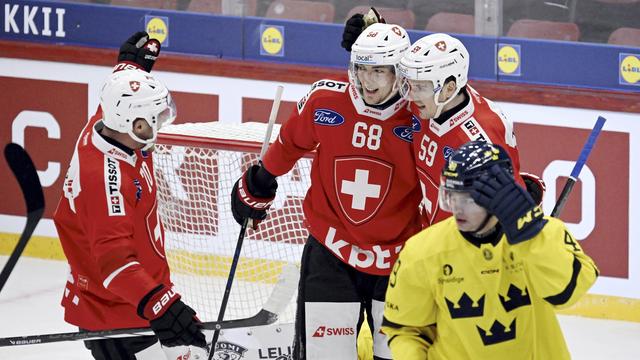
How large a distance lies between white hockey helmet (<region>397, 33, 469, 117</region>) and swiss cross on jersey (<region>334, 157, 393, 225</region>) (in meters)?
0.29

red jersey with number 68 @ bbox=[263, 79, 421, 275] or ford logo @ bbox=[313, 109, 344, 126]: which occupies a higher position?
ford logo @ bbox=[313, 109, 344, 126]

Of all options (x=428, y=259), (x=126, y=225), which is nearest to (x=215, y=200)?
(x=126, y=225)

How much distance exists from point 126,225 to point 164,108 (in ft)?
1.27

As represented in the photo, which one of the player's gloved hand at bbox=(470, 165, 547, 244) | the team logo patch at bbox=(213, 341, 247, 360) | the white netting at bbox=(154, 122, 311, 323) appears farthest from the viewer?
the white netting at bbox=(154, 122, 311, 323)

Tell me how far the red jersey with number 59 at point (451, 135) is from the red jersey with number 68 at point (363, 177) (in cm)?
11

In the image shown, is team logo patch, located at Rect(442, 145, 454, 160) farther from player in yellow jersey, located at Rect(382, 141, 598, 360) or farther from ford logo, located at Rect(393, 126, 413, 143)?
player in yellow jersey, located at Rect(382, 141, 598, 360)

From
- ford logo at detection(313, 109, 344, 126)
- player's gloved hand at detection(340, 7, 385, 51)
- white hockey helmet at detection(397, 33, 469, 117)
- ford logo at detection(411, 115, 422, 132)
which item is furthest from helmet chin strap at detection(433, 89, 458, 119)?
player's gloved hand at detection(340, 7, 385, 51)

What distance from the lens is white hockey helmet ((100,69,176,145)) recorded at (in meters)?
4.02

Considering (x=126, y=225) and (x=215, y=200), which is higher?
(x=126, y=225)

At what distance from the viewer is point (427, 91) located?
12.8ft

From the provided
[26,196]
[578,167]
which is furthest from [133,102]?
[578,167]

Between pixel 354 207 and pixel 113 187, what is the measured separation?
71 centimetres

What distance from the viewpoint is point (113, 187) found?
156 inches

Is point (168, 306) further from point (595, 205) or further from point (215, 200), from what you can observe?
point (595, 205)
